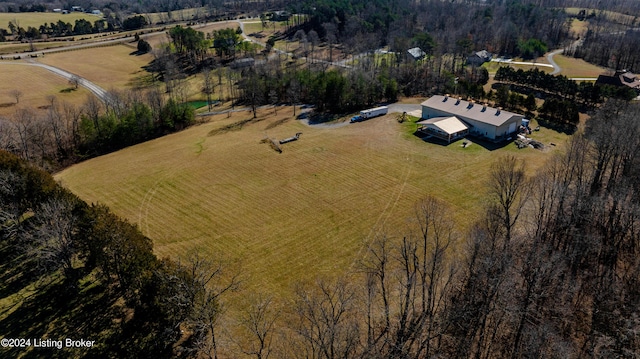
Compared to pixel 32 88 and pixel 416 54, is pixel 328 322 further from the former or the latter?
pixel 416 54

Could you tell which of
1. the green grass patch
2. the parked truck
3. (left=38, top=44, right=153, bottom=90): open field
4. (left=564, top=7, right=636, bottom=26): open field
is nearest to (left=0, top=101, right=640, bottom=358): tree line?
the parked truck

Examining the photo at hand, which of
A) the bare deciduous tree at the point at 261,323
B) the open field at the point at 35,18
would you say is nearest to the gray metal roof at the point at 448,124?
the bare deciduous tree at the point at 261,323

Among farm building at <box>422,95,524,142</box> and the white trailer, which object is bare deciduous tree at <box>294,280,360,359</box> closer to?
farm building at <box>422,95,524,142</box>

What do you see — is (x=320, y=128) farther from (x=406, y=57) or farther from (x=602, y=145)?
(x=406, y=57)

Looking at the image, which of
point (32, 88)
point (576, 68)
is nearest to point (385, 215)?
point (32, 88)

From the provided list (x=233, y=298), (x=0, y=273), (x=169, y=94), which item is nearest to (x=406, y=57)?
(x=169, y=94)
